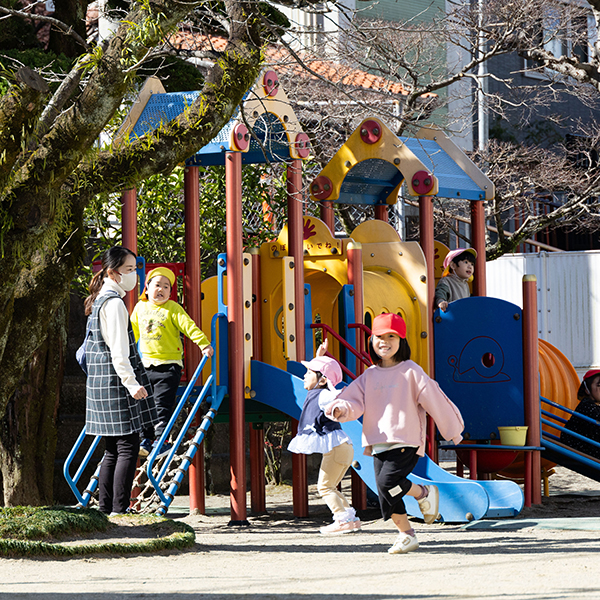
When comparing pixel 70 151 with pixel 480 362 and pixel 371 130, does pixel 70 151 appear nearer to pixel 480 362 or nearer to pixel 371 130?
pixel 371 130

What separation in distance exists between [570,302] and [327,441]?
31.6 ft

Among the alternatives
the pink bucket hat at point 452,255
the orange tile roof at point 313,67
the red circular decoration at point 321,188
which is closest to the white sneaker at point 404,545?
the pink bucket hat at point 452,255

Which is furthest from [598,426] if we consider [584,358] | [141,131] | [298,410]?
[584,358]

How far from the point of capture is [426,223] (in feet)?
29.2

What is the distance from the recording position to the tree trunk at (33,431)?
9008 mm

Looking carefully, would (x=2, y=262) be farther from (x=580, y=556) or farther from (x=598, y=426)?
(x=598, y=426)

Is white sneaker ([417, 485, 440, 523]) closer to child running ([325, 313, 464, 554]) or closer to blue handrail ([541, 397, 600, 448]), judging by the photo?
child running ([325, 313, 464, 554])

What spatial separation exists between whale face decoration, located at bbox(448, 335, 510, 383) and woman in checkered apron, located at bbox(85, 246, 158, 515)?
122 inches

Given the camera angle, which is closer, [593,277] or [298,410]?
[298,410]

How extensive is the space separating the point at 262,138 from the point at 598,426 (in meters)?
3.86

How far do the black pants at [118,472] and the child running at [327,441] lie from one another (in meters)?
1.22

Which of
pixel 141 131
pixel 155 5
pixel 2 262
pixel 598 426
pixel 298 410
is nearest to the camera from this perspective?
pixel 2 262

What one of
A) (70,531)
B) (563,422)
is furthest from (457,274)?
(70,531)

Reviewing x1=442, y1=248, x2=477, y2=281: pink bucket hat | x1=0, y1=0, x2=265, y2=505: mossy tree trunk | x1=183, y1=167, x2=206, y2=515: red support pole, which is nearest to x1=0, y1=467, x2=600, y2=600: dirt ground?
x1=183, y1=167, x2=206, y2=515: red support pole
